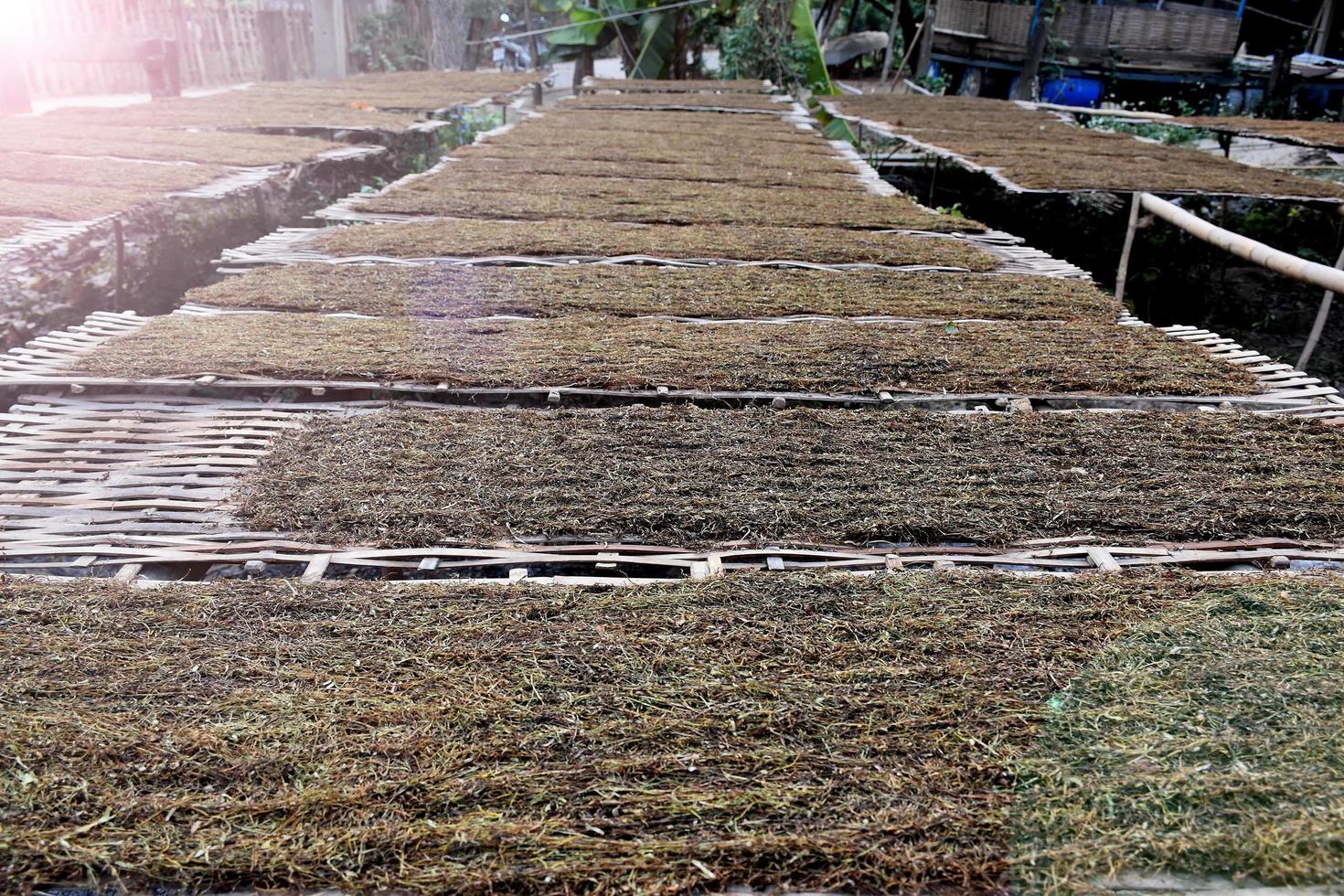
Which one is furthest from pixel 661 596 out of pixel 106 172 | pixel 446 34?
pixel 446 34

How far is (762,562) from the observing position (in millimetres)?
2119

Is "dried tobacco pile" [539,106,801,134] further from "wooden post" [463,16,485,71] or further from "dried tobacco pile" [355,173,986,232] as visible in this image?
"wooden post" [463,16,485,71]

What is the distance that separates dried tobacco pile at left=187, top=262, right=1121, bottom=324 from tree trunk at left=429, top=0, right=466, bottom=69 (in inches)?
498

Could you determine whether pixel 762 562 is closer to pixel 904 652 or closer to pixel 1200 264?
pixel 904 652

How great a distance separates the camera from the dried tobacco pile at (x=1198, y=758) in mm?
1332

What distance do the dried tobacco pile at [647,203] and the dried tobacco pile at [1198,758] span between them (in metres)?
3.70

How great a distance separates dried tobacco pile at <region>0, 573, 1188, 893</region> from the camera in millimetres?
1321

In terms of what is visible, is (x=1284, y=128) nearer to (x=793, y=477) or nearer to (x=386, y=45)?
(x=793, y=477)

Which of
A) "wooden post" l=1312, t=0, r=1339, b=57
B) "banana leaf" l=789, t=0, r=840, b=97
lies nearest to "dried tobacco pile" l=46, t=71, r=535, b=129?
"banana leaf" l=789, t=0, r=840, b=97

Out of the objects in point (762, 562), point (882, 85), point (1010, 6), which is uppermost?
point (1010, 6)

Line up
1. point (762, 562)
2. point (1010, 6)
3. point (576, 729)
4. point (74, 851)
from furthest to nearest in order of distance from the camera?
point (1010, 6)
point (762, 562)
point (576, 729)
point (74, 851)

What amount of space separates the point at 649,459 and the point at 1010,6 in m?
12.2

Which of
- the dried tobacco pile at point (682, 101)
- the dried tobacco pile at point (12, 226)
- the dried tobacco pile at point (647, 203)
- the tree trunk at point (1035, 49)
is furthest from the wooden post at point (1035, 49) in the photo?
the dried tobacco pile at point (12, 226)

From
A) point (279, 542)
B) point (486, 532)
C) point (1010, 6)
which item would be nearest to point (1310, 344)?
point (486, 532)
